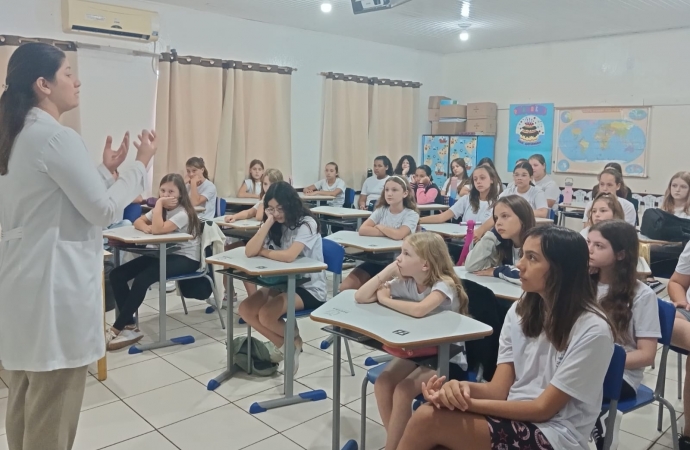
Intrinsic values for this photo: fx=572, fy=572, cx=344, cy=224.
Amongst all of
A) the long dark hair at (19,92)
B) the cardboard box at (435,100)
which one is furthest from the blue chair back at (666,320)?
the cardboard box at (435,100)

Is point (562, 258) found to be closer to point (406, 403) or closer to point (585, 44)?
point (406, 403)

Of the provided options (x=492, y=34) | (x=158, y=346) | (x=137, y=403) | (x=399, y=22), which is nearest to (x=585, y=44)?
(x=492, y=34)

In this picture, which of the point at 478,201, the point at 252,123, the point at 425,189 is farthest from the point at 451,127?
the point at 478,201

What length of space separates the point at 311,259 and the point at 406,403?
128cm

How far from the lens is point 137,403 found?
9.95 ft

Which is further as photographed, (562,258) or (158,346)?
(158,346)

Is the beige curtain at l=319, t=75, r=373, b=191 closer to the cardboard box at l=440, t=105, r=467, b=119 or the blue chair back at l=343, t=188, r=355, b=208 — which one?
the blue chair back at l=343, t=188, r=355, b=208

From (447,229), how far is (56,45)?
4068mm

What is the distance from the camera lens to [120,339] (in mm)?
3814

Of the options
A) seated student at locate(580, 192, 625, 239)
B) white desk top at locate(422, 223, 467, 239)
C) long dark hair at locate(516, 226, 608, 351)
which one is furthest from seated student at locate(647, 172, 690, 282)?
long dark hair at locate(516, 226, 608, 351)

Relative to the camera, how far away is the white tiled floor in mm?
2646

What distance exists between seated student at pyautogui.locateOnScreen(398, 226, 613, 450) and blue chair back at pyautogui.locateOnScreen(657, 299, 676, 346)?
27.0 inches

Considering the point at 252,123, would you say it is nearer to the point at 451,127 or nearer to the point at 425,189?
the point at 425,189

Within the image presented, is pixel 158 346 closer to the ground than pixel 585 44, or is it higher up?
closer to the ground
